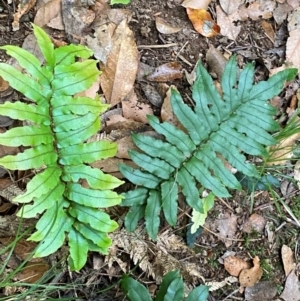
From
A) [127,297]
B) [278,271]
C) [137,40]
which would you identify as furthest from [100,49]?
[278,271]

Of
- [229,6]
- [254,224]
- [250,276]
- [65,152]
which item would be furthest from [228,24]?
[250,276]

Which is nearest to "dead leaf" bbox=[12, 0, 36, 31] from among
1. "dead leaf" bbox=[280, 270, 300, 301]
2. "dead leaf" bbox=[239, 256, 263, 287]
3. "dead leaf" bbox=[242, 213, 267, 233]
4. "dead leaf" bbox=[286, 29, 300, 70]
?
"dead leaf" bbox=[286, 29, 300, 70]

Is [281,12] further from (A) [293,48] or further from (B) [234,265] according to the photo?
(B) [234,265]

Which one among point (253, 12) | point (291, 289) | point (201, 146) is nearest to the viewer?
point (201, 146)

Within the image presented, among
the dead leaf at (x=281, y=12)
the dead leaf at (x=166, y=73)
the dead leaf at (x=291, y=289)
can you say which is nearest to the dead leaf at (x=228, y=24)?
the dead leaf at (x=281, y=12)

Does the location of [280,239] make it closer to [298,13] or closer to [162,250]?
[162,250]

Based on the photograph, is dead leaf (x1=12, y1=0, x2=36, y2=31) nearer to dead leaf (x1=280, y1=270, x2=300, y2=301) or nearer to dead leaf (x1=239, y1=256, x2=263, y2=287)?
dead leaf (x1=239, y1=256, x2=263, y2=287)
